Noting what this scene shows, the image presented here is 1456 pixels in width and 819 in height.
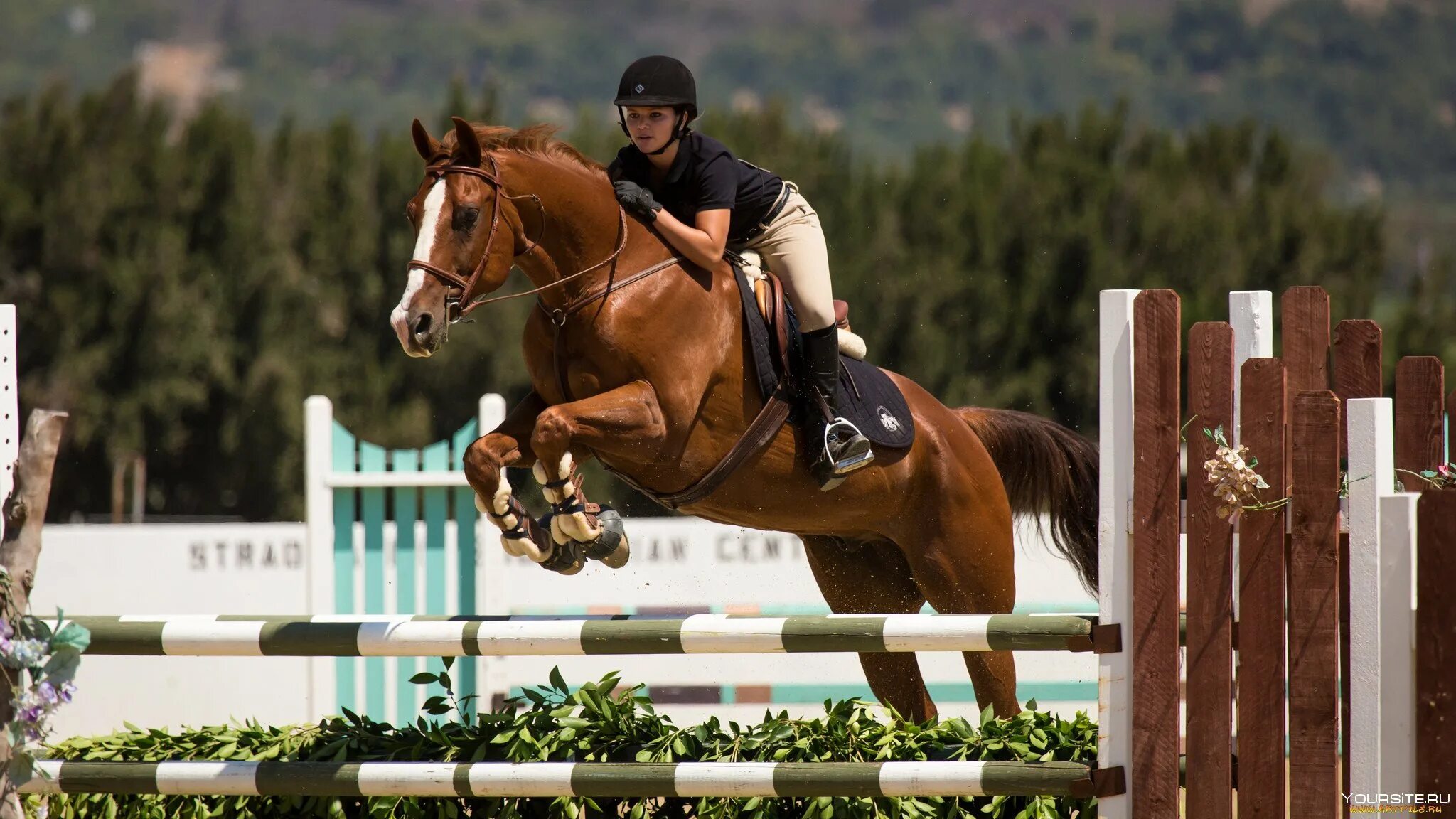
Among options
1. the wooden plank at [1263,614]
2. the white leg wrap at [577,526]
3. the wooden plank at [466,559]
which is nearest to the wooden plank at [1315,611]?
the wooden plank at [1263,614]

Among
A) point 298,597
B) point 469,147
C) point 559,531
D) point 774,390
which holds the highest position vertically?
point 469,147

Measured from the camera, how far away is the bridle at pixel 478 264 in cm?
381

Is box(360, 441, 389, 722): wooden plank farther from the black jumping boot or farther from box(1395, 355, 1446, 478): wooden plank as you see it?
box(1395, 355, 1446, 478): wooden plank

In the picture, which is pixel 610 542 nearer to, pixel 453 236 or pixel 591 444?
pixel 591 444

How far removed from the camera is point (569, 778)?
Result: 3252 mm

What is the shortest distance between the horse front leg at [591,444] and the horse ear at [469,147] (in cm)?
69

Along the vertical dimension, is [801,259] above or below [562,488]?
above

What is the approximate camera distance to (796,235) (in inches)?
173

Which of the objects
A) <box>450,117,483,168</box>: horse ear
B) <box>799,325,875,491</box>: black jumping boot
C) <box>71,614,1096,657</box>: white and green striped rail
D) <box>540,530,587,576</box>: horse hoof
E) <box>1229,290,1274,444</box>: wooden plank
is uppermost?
<box>450,117,483,168</box>: horse ear

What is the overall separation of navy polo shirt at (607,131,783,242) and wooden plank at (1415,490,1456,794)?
2033mm

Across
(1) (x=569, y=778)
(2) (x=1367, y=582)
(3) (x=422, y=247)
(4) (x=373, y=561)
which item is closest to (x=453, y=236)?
(3) (x=422, y=247)

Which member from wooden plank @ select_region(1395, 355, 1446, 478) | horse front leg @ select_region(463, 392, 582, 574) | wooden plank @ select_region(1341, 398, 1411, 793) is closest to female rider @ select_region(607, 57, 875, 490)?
horse front leg @ select_region(463, 392, 582, 574)

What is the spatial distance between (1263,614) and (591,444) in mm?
1708

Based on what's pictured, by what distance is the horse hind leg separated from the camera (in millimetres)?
4809
